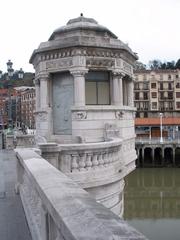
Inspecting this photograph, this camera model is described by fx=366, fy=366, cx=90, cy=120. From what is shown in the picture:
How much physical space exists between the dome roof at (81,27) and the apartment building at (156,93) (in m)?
75.5

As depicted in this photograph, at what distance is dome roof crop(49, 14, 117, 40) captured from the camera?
1150cm

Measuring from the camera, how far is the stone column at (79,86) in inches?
423

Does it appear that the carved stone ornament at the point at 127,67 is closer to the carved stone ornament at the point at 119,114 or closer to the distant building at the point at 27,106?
the carved stone ornament at the point at 119,114

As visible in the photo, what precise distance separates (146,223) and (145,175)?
18.0 meters

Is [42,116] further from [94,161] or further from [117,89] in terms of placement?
[94,161]

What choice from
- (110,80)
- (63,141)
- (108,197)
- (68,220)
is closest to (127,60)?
(110,80)

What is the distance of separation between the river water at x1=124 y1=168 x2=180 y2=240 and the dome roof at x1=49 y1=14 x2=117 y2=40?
1101 centimetres

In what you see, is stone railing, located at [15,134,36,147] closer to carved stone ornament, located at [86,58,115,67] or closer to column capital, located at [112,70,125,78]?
column capital, located at [112,70,125,78]

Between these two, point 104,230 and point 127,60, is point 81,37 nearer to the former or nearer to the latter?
point 127,60

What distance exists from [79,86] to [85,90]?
1.48 ft

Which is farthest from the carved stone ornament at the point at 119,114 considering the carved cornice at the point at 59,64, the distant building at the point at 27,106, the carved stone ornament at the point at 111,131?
the distant building at the point at 27,106

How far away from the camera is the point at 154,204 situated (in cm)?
2709

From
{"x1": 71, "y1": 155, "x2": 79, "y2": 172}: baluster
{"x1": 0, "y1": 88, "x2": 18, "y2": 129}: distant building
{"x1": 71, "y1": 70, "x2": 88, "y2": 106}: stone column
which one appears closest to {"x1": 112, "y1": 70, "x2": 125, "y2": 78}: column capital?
{"x1": 71, "y1": 70, "x2": 88, "y2": 106}: stone column

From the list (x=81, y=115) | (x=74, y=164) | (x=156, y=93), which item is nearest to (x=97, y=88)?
(x=81, y=115)
